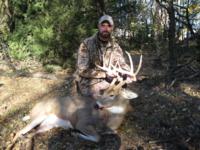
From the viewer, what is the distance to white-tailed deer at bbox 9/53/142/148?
6.41 metres

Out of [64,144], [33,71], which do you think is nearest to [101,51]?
[64,144]

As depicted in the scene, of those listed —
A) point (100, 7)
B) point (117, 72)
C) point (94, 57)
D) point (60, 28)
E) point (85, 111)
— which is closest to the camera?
point (85, 111)

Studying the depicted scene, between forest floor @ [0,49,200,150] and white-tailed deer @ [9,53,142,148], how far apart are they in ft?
0.44

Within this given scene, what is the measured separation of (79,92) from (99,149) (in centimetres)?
152

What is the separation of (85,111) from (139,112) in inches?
38.6

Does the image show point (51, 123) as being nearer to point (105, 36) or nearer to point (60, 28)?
point (105, 36)

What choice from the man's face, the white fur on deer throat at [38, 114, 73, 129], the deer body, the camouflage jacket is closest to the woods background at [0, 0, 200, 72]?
the camouflage jacket

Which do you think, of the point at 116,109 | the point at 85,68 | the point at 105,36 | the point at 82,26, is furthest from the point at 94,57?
the point at 82,26

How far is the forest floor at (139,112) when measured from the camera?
6.06 m

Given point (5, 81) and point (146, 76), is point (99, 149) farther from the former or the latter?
point (5, 81)

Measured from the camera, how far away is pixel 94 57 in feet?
23.5

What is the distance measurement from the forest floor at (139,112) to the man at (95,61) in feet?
2.18

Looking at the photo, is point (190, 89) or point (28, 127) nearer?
point (28, 127)

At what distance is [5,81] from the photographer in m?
10.1
